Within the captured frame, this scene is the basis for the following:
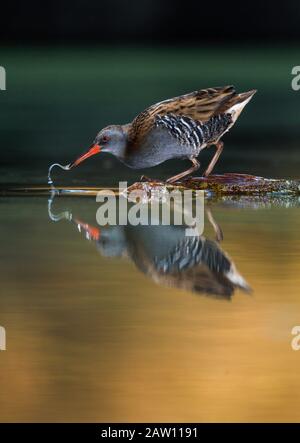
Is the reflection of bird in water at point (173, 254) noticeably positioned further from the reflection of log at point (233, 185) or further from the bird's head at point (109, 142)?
the bird's head at point (109, 142)

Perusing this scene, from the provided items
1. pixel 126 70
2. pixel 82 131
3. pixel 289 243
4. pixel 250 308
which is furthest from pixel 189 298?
pixel 126 70

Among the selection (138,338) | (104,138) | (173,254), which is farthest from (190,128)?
(138,338)

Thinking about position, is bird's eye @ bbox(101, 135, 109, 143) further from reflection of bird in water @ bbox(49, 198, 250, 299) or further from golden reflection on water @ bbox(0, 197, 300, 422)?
golden reflection on water @ bbox(0, 197, 300, 422)

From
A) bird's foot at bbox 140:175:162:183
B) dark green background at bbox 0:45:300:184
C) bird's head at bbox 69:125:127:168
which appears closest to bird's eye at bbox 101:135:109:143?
bird's head at bbox 69:125:127:168

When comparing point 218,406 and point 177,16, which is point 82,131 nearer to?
point 218,406

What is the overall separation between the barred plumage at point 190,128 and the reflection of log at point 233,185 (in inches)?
11.6

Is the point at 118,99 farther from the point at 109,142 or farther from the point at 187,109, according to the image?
the point at 109,142

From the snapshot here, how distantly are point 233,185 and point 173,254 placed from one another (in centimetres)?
273

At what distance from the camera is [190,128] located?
11.6m

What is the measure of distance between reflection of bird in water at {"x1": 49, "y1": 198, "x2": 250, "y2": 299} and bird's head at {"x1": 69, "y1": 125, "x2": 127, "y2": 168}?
1.50m

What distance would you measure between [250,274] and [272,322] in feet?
3.69

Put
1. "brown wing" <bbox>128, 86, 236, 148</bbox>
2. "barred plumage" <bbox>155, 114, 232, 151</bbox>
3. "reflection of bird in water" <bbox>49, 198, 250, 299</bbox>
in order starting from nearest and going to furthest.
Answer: "reflection of bird in water" <bbox>49, 198, 250, 299</bbox> → "barred plumage" <bbox>155, 114, 232, 151</bbox> → "brown wing" <bbox>128, 86, 236, 148</bbox>

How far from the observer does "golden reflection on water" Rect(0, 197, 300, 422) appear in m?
5.75

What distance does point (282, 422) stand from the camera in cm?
553
